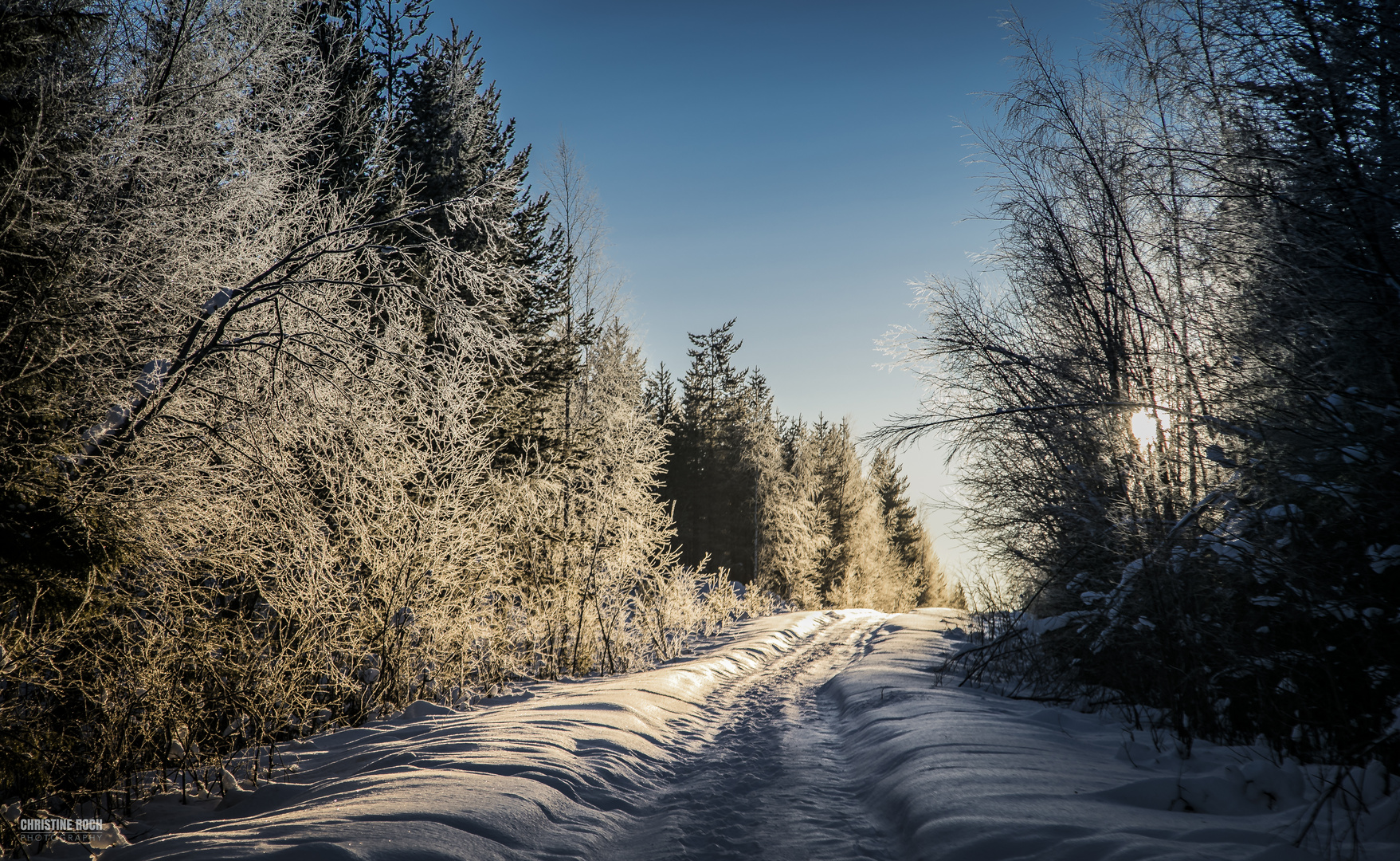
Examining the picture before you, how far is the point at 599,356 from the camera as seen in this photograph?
20.1 m

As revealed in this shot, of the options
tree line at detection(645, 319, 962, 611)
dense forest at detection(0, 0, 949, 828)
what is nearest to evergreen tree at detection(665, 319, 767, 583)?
tree line at detection(645, 319, 962, 611)

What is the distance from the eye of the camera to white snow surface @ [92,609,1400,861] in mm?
3322

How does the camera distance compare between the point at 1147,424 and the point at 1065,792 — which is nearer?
the point at 1065,792

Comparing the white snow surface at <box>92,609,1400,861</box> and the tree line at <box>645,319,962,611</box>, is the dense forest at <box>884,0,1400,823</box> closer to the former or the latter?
the white snow surface at <box>92,609,1400,861</box>

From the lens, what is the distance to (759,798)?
15.1 feet

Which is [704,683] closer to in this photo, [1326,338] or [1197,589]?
[1197,589]

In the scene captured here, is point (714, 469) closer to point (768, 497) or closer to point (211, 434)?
point (768, 497)

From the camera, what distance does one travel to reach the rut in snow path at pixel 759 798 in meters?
3.76

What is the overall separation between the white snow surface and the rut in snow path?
0.06 ft

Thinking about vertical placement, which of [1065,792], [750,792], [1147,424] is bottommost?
[750,792]

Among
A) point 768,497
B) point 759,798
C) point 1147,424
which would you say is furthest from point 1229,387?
point 768,497

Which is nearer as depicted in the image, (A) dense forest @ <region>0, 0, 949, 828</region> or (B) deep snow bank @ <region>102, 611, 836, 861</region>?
(B) deep snow bank @ <region>102, 611, 836, 861</region>

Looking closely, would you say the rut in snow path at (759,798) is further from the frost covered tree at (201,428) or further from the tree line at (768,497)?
the tree line at (768,497)

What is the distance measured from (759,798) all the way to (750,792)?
0.16 meters
